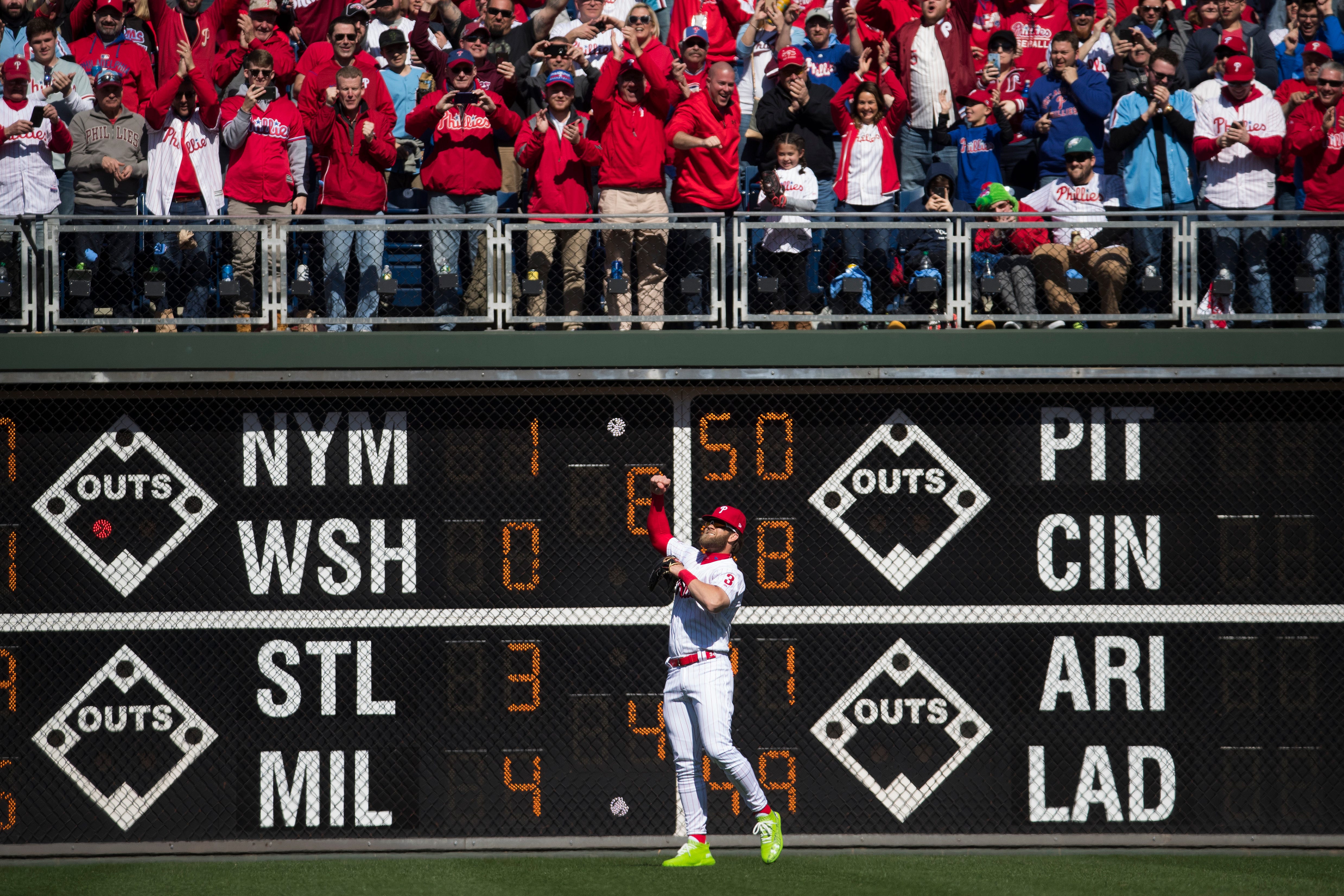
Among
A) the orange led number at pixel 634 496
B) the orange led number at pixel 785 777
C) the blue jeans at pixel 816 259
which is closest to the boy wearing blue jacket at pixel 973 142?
the blue jeans at pixel 816 259

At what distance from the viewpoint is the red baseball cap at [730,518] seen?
903 cm

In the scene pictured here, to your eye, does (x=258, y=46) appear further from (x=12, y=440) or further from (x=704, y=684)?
(x=704, y=684)

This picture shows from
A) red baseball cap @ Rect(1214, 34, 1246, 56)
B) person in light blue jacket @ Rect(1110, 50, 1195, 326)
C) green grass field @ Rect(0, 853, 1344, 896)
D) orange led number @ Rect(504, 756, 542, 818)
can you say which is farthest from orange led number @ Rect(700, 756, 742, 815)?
red baseball cap @ Rect(1214, 34, 1246, 56)

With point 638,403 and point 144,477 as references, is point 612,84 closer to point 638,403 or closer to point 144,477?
point 638,403

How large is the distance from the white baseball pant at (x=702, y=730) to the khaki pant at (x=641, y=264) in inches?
97.9

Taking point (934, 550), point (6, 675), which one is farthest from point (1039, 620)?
point (6, 675)

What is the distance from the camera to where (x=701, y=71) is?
12.0 metres

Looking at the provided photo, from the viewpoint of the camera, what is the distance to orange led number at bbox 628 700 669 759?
382 inches

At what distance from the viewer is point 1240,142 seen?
11.3m

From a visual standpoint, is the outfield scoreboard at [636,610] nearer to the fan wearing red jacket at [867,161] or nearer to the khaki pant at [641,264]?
the khaki pant at [641,264]

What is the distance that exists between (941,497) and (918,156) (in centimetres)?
336

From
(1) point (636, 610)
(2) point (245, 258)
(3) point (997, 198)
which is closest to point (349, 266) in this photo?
(2) point (245, 258)

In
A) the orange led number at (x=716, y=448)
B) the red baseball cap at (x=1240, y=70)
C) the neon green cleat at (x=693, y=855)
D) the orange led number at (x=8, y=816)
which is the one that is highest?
the red baseball cap at (x=1240, y=70)

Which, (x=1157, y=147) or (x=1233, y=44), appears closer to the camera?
(x=1157, y=147)
